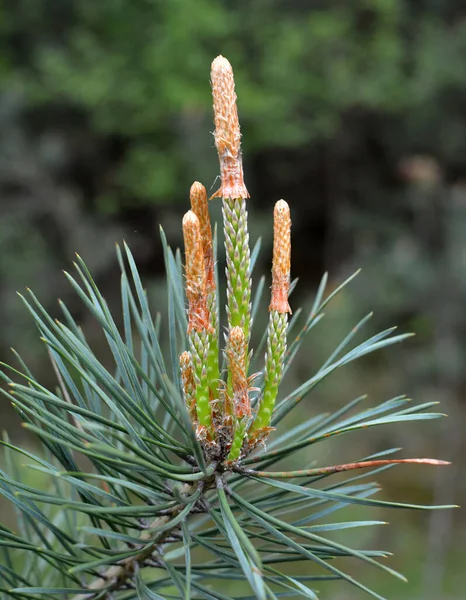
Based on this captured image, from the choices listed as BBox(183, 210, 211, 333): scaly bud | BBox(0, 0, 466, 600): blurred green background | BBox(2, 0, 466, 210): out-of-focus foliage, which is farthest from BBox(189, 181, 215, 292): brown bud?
BBox(2, 0, 466, 210): out-of-focus foliage

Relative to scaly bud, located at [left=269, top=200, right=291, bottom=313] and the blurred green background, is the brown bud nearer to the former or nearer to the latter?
scaly bud, located at [left=269, top=200, right=291, bottom=313]

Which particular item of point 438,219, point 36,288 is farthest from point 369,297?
point 36,288

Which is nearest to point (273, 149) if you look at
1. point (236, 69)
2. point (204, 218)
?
point (236, 69)

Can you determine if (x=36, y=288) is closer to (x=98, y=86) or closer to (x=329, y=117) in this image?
(x=98, y=86)

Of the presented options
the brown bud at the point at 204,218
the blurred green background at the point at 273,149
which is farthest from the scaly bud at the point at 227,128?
the blurred green background at the point at 273,149

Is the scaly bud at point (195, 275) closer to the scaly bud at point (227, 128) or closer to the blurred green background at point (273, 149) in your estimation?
Answer: the scaly bud at point (227, 128)

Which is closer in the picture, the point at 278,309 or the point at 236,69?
the point at 278,309

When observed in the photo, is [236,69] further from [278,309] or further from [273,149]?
[278,309]
